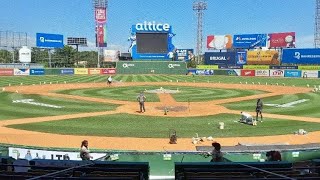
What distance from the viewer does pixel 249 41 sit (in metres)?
121

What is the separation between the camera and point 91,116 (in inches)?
1114

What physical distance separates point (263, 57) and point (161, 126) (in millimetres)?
84567

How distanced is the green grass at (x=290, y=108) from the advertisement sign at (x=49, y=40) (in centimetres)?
8533

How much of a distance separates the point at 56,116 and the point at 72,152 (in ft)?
48.2

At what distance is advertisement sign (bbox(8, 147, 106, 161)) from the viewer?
554 inches

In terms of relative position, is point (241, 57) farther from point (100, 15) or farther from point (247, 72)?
point (100, 15)

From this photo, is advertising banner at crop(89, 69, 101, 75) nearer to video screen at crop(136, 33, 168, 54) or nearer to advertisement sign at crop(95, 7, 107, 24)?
video screen at crop(136, 33, 168, 54)

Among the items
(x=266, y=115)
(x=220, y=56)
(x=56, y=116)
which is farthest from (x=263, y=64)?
(x=56, y=116)

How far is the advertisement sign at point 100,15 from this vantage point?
121m

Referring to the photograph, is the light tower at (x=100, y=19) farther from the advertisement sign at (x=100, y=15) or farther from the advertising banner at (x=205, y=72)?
the advertising banner at (x=205, y=72)

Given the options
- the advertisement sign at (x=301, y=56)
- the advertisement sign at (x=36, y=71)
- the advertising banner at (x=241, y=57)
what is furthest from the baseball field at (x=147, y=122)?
the advertising banner at (x=241, y=57)

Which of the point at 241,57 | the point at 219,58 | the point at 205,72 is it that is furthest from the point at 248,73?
the point at 219,58

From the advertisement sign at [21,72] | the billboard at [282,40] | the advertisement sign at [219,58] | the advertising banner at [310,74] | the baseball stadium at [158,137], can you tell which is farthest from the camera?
the billboard at [282,40]

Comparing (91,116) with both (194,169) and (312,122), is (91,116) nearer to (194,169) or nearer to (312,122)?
(312,122)
